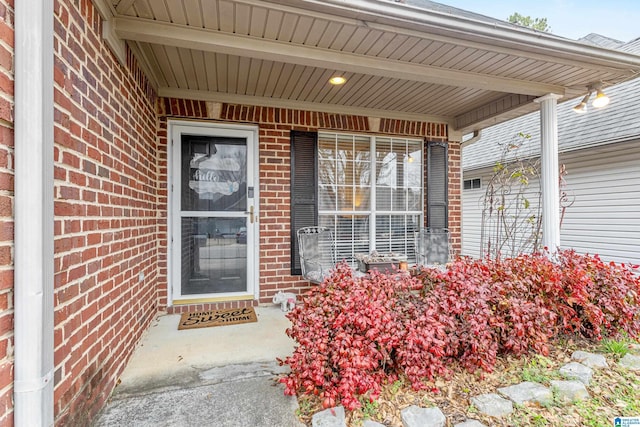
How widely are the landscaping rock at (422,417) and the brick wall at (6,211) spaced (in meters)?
1.61

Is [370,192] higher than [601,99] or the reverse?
the reverse

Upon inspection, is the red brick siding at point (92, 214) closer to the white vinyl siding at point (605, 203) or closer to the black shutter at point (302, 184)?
the black shutter at point (302, 184)

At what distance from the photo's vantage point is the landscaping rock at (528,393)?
1.74 metres

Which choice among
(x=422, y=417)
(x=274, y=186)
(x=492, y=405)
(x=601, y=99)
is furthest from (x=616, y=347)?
(x=274, y=186)

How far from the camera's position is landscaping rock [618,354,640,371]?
2.04m

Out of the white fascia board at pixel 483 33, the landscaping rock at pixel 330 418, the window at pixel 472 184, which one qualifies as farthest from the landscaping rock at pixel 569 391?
the window at pixel 472 184

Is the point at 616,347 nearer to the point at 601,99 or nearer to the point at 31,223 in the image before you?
the point at 601,99

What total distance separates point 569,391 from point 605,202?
17.1 ft

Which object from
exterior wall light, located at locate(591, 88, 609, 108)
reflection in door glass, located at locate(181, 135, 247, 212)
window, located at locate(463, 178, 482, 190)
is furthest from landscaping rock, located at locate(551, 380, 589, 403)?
window, located at locate(463, 178, 482, 190)

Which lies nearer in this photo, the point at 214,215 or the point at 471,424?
the point at 471,424

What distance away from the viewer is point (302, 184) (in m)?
3.78

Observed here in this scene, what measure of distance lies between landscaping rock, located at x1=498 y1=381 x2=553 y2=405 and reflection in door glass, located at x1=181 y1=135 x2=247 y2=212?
2.90 metres

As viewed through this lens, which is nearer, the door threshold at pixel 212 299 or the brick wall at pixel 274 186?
the door threshold at pixel 212 299

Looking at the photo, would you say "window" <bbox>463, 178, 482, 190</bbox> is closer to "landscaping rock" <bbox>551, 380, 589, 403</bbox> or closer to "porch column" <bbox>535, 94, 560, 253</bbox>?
"porch column" <bbox>535, 94, 560, 253</bbox>
